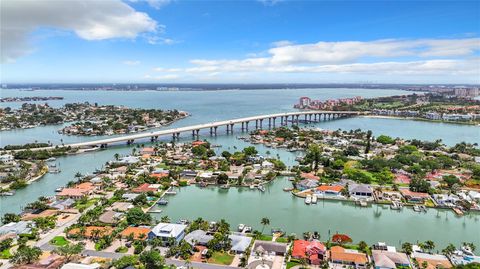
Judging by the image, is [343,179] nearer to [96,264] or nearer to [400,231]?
[400,231]

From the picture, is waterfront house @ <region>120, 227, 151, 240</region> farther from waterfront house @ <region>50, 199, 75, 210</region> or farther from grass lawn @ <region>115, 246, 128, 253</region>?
waterfront house @ <region>50, 199, 75, 210</region>

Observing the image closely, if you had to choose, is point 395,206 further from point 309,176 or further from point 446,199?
point 309,176

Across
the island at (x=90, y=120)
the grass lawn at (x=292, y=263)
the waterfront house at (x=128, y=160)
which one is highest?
the island at (x=90, y=120)

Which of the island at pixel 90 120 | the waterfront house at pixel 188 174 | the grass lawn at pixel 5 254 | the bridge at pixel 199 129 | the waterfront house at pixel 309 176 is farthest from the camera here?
the island at pixel 90 120

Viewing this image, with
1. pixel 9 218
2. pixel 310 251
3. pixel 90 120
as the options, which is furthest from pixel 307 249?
pixel 90 120

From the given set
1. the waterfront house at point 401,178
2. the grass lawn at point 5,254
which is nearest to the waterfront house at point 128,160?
the grass lawn at point 5,254

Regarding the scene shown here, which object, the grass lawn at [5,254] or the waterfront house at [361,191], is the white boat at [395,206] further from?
the grass lawn at [5,254]

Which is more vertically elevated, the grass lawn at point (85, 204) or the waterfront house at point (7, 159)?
the waterfront house at point (7, 159)
